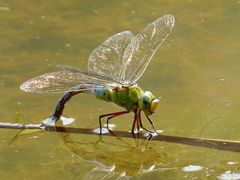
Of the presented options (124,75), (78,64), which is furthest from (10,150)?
(78,64)

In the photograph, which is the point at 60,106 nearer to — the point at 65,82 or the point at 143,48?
the point at 65,82

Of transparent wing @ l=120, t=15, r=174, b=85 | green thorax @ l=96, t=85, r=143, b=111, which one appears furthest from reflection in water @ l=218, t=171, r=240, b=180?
transparent wing @ l=120, t=15, r=174, b=85

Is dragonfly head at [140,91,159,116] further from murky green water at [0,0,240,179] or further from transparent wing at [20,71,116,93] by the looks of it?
transparent wing at [20,71,116,93]

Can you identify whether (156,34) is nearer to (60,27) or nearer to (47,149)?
(47,149)

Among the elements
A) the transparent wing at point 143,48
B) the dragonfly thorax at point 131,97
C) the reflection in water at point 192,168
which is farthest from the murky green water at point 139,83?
the transparent wing at point 143,48

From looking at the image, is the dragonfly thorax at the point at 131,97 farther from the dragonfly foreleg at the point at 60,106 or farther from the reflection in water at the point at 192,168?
the reflection in water at the point at 192,168

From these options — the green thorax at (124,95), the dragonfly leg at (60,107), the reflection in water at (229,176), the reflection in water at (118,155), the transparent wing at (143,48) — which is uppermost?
the transparent wing at (143,48)

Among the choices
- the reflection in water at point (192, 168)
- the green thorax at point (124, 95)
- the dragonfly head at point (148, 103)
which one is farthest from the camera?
the green thorax at point (124, 95)
